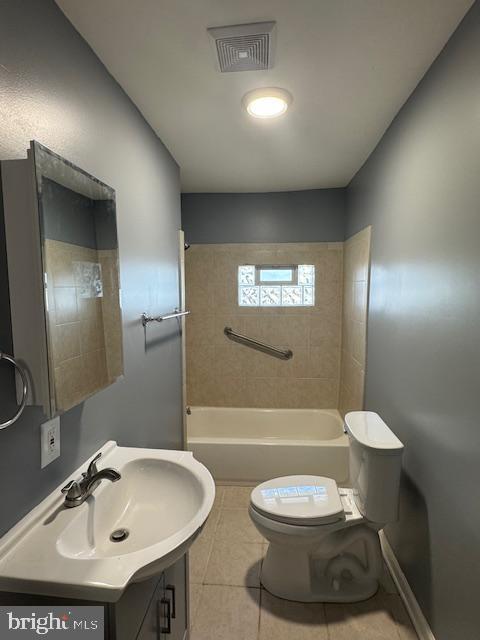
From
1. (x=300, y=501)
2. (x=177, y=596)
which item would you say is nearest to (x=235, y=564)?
(x=300, y=501)

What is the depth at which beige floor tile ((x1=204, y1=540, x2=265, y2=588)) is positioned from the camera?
1862 mm

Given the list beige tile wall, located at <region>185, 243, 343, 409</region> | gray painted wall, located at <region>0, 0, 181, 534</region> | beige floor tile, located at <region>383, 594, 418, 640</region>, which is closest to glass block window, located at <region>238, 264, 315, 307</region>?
beige tile wall, located at <region>185, 243, 343, 409</region>

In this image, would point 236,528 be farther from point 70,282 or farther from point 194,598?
point 70,282

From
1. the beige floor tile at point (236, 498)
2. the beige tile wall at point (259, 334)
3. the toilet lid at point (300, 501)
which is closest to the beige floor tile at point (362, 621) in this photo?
the toilet lid at point (300, 501)

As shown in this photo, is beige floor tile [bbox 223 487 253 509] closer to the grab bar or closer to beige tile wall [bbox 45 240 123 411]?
the grab bar

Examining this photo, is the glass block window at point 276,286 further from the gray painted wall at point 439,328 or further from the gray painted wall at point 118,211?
the gray painted wall at point 439,328

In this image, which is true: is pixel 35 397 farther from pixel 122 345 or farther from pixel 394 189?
pixel 394 189

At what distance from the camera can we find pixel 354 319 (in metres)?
2.75

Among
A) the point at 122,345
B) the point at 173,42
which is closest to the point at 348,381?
the point at 122,345

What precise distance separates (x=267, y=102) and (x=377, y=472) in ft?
6.01

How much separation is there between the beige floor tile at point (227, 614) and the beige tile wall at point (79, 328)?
125 cm

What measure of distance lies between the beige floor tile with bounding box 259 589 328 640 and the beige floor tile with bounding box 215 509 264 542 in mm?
436

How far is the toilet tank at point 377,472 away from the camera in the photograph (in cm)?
157

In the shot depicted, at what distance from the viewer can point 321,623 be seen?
1.62 m
